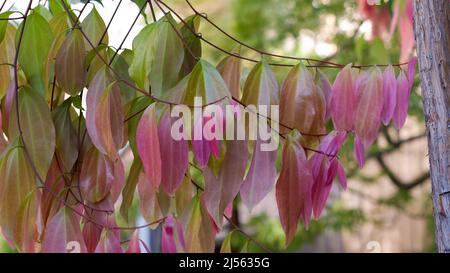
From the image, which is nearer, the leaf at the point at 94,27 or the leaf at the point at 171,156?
the leaf at the point at 171,156

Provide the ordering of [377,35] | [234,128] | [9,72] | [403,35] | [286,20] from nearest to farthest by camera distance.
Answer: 1. [234,128]
2. [9,72]
3. [403,35]
4. [377,35]
5. [286,20]

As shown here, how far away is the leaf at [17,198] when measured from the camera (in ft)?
2.08

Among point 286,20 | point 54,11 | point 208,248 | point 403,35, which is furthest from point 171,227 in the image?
point 286,20

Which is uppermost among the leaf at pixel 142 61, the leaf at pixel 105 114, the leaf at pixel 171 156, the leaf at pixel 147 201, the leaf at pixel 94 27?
the leaf at pixel 94 27

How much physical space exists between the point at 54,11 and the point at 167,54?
218mm

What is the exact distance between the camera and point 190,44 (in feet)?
A: 2.42

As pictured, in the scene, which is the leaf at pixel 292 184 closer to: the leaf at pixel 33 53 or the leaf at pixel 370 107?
the leaf at pixel 370 107

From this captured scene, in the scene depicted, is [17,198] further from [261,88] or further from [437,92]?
[437,92]

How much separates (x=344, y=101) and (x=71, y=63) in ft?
0.91

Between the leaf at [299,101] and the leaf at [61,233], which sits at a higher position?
the leaf at [299,101]

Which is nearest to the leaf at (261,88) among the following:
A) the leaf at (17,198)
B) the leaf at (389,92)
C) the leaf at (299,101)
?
the leaf at (299,101)

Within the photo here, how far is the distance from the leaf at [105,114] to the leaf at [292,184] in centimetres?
16

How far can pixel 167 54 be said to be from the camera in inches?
26.5
